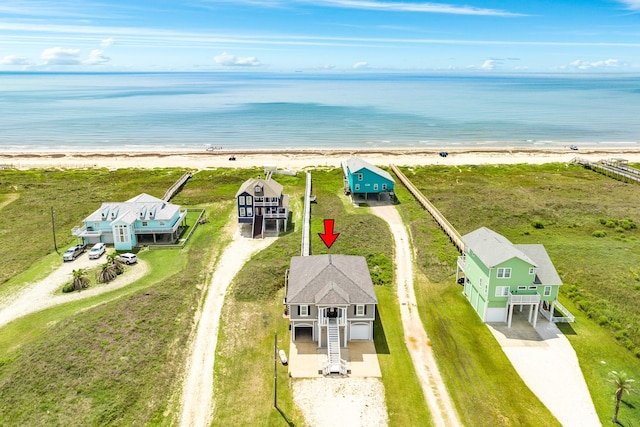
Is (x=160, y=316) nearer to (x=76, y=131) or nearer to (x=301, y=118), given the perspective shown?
(x=76, y=131)

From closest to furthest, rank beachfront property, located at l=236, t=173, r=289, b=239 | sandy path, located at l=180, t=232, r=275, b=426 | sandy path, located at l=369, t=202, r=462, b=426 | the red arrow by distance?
sandy path, located at l=180, t=232, r=275, b=426 → sandy path, located at l=369, t=202, r=462, b=426 → the red arrow → beachfront property, located at l=236, t=173, r=289, b=239

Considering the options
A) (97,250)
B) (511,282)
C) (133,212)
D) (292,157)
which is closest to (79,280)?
(97,250)

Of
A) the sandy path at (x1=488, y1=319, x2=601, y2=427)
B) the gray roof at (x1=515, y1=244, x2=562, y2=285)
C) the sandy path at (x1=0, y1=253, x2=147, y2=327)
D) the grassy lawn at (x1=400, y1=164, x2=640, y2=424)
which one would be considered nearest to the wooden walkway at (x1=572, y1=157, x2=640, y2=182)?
the grassy lawn at (x1=400, y1=164, x2=640, y2=424)

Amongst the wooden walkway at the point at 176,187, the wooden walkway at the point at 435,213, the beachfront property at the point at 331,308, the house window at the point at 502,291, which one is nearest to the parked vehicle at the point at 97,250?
the wooden walkway at the point at 176,187

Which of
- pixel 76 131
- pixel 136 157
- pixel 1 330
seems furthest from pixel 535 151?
pixel 76 131

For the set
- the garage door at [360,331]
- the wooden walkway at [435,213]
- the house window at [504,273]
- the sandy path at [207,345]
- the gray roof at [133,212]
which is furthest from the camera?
the gray roof at [133,212]

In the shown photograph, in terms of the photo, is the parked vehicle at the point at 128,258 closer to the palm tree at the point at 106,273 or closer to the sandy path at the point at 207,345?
the palm tree at the point at 106,273

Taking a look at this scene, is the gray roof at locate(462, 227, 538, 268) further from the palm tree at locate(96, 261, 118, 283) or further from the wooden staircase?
the palm tree at locate(96, 261, 118, 283)
